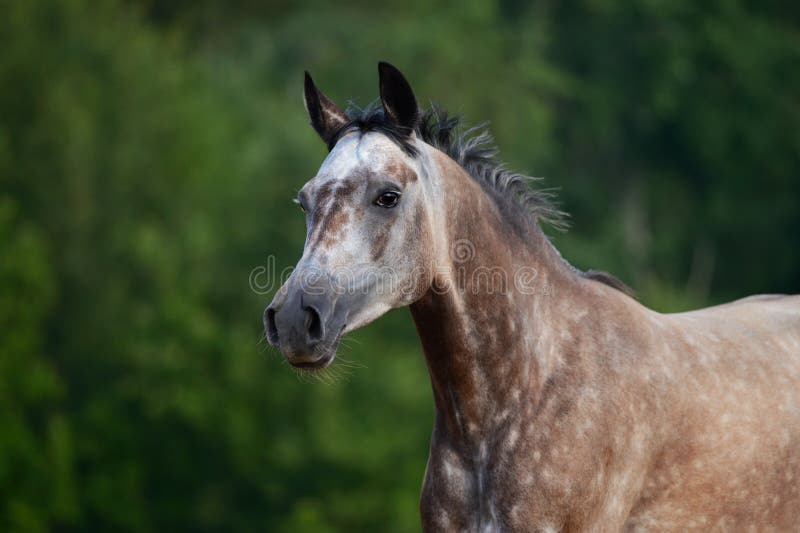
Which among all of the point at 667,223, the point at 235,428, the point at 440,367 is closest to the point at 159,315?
the point at 235,428

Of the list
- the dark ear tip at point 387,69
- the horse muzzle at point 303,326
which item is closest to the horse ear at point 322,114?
the dark ear tip at point 387,69

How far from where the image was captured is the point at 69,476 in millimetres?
32562

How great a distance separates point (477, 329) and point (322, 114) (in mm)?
1423

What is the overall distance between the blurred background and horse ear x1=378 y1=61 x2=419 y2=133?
2603cm

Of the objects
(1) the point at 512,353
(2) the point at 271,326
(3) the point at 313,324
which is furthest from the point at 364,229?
(1) the point at 512,353

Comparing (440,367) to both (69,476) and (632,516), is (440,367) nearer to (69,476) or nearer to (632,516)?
(632,516)

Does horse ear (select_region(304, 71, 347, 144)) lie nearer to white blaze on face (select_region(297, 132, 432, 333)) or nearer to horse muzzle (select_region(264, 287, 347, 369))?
white blaze on face (select_region(297, 132, 432, 333))

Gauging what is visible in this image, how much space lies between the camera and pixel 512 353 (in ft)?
19.9

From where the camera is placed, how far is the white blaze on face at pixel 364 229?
5648mm

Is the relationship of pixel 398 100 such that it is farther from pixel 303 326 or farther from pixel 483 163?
pixel 303 326

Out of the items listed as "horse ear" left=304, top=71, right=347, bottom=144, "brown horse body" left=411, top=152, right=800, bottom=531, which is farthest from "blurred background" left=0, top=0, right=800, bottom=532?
"brown horse body" left=411, top=152, right=800, bottom=531

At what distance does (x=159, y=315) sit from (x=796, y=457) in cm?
2966

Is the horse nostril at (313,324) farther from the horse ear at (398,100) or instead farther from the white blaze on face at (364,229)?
the horse ear at (398,100)

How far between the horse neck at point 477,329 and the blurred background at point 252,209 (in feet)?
85.1
